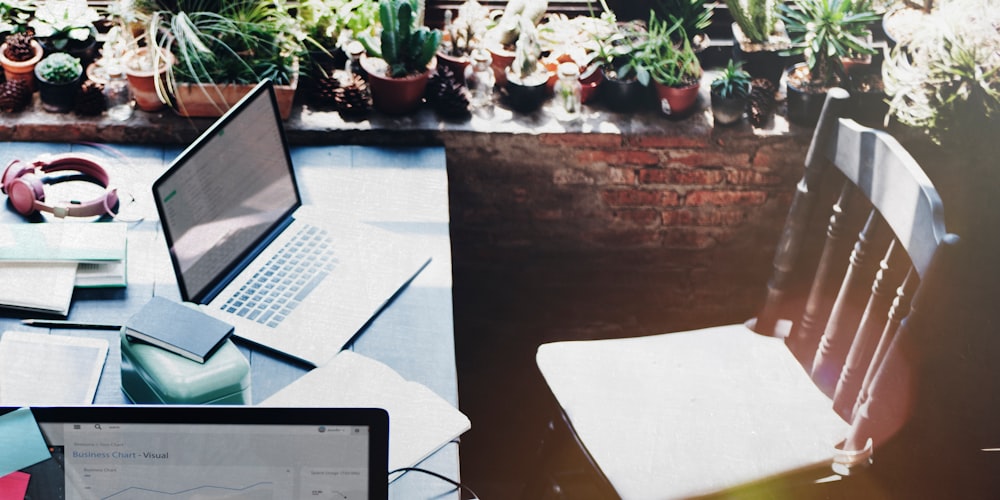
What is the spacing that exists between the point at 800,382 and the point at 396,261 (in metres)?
0.88

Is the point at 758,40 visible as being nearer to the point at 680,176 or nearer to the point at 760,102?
the point at 760,102

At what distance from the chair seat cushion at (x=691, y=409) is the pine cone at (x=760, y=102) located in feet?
1.84

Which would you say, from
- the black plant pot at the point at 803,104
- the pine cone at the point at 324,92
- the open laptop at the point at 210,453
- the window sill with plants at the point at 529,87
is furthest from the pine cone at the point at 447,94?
the open laptop at the point at 210,453

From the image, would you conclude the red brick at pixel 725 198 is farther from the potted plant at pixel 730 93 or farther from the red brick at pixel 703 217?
the potted plant at pixel 730 93

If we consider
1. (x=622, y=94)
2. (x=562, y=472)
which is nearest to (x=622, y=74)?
(x=622, y=94)

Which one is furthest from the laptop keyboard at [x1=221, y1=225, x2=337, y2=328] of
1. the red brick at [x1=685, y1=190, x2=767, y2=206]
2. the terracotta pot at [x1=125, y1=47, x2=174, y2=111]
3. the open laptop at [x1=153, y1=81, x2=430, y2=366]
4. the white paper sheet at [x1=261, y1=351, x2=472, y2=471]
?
the red brick at [x1=685, y1=190, x2=767, y2=206]

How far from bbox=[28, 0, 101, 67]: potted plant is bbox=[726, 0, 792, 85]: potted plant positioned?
5.15 feet

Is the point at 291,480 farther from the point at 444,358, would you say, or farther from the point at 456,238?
the point at 456,238

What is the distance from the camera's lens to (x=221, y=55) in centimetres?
220

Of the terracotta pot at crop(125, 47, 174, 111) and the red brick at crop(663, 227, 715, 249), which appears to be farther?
the red brick at crop(663, 227, 715, 249)

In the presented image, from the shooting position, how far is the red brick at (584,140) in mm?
2322

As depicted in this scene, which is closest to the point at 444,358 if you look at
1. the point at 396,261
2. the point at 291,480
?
the point at 396,261

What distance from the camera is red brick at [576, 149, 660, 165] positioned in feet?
7.79

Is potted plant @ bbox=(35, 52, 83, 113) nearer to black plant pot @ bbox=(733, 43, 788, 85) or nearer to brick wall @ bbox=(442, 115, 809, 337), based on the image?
brick wall @ bbox=(442, 115, 809, 337)
